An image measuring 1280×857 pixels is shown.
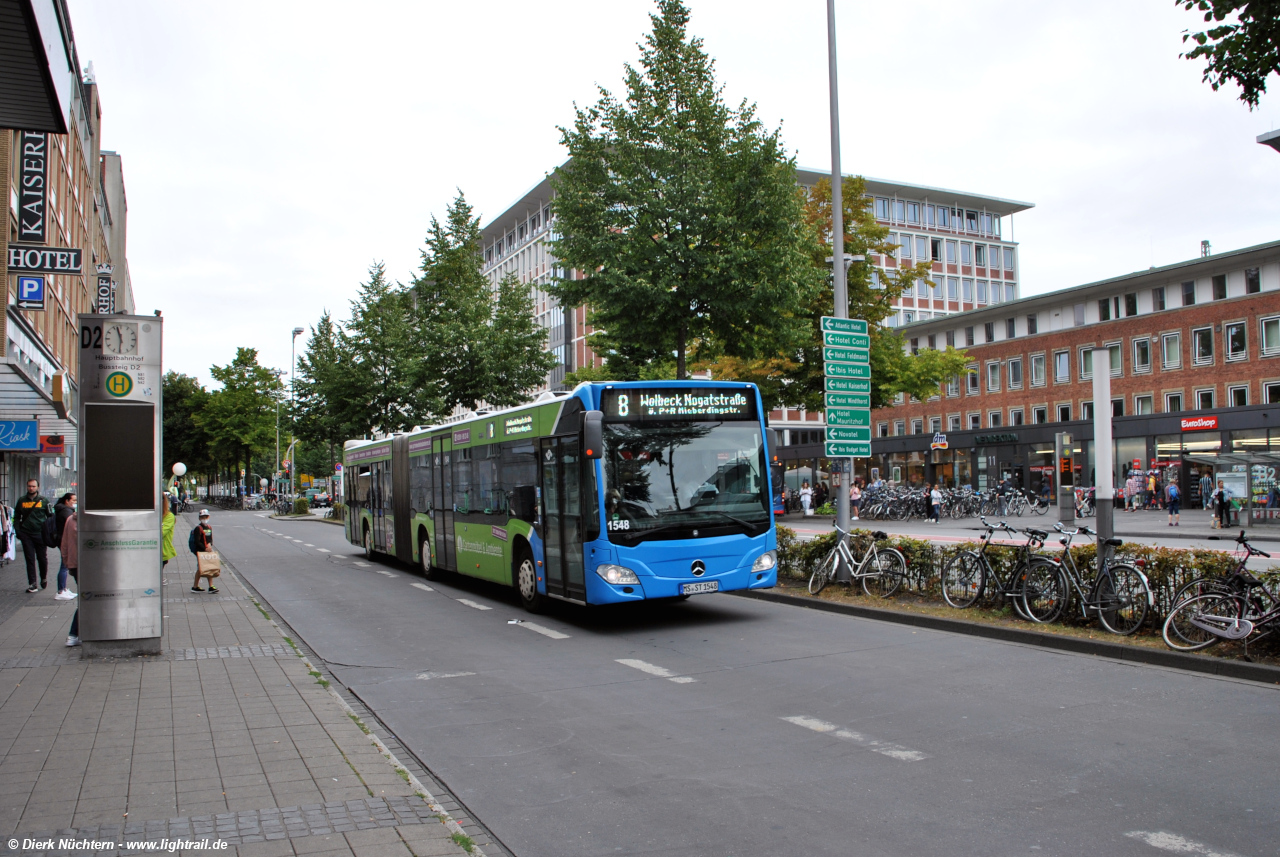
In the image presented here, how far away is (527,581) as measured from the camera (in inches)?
525

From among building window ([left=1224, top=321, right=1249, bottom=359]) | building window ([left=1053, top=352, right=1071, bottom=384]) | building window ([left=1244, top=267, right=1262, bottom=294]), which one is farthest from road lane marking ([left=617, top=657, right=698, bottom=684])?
building window ([left=1053, top=352, right=1071, bottom=384])

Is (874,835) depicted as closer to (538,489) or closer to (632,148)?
(538,489)

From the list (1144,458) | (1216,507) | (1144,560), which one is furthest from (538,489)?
(1144,458)

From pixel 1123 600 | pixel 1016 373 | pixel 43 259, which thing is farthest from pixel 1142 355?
pixel 43 259

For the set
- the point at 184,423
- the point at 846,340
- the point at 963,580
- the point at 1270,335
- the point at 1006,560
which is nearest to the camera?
the point at 1006,560

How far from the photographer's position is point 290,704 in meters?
7.50

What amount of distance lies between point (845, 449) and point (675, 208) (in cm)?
692

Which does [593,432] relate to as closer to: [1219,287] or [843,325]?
[843,325]

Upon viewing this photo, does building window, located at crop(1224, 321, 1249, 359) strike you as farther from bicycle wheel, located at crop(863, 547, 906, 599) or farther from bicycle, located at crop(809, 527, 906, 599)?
bicycle wheel, located at crop(863, 547, 906, 599)

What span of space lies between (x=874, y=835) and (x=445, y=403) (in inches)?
1325

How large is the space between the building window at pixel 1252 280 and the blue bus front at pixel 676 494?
43.4 metres

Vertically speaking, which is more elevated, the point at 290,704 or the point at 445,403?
the point at 445,403

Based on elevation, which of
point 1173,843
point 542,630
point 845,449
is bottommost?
point 542,630

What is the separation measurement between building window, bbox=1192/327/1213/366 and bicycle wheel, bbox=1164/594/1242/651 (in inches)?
1775
